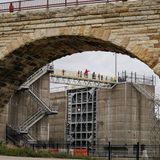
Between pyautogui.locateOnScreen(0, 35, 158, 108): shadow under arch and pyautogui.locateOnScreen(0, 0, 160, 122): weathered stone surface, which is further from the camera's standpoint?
pyautogui.locateOnScreen(0, 35, 158, 108): shadow under arch

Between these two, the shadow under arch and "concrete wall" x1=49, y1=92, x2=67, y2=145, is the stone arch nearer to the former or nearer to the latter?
the shadow under arch

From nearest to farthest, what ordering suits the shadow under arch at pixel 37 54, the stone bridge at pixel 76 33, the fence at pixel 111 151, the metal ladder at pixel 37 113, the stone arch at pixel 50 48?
the stone bridge at pixel 76 33
the stone arch at pixel 50 48
the shadow under arch at pixel 37 54
the fence at pixel 111 151
the metal ladder at pixel 37 113

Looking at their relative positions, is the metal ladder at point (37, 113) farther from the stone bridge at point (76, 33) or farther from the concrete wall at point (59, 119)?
the stone bridge at point (76, 33)

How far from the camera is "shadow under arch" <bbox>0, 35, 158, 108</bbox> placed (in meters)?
20.9

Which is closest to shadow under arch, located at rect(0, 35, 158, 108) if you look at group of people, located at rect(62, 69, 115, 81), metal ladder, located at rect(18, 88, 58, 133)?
metal ladder, located at rect(18, 88, 58, 133)

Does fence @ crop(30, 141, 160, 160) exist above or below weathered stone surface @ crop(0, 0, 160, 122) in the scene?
below

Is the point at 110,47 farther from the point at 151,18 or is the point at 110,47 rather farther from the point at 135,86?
the point at 135,86

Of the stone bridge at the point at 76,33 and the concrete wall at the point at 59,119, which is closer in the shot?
the stone bridge at the point at 76,33

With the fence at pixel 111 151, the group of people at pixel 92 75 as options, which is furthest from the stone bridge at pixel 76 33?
the group of people at pixel 92 75

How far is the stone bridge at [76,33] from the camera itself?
19.0 metres

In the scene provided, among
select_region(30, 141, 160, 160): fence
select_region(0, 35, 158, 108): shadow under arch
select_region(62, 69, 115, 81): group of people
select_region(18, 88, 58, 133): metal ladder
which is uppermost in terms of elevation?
select_region(62, 69, 115, 81): group of people

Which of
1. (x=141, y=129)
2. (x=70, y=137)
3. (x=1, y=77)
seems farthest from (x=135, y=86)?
(x=1, y=77)

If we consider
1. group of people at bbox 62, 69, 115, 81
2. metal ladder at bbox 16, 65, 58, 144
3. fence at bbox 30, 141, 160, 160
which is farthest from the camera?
group of people at bbox 62, 69, 115, 81

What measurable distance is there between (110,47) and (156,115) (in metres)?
27.0
